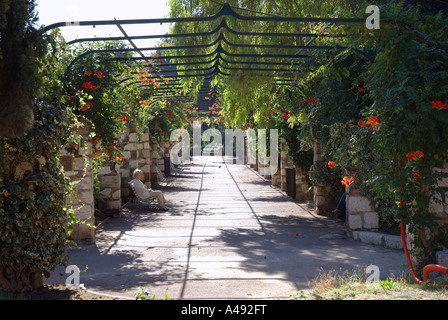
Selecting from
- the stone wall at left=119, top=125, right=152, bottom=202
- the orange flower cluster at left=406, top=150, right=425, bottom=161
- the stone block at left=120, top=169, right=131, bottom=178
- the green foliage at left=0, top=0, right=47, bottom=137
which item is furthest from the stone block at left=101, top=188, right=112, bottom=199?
the orange flower cluster at left=406, top=150, right=425, bottom=161

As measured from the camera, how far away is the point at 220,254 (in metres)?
7.86

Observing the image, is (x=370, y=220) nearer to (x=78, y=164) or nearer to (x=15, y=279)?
(x=78, y=164)

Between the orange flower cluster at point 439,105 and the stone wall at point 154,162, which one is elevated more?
the orange flower cluster at point 439,105

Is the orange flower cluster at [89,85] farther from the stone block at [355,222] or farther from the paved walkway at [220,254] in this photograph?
the stone block at [355,222]

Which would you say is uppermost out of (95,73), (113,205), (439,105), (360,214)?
(95,73)

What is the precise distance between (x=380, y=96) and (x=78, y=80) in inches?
203

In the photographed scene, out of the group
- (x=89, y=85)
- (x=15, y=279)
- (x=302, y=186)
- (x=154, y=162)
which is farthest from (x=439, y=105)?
(x=154, y=162)

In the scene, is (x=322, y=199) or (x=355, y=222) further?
(x=322, y=199)

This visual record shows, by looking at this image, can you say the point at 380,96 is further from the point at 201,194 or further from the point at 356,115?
the point at 201,194

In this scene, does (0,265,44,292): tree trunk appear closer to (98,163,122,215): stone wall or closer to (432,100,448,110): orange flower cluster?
(432,100,448,110): orange flower cluster

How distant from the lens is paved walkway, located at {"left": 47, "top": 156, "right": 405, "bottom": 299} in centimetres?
597

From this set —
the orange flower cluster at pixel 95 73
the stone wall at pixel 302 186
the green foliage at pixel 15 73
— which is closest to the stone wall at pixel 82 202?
the orange flower cluster at pixel 95 73

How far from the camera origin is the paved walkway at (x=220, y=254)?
5973 mm
